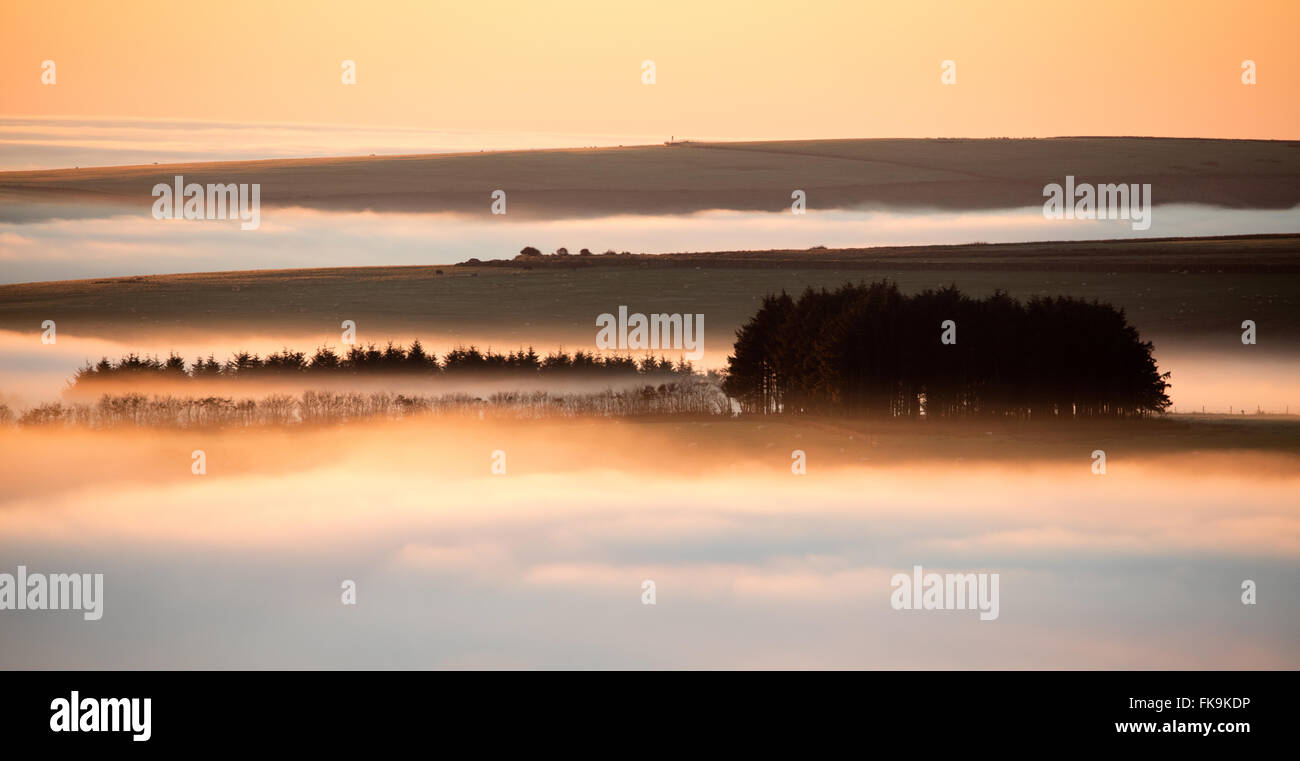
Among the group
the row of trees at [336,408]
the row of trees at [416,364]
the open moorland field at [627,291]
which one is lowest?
the row of trees at [336,408]

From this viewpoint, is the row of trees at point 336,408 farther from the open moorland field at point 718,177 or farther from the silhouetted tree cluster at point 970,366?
the open moorland field at point 718,177

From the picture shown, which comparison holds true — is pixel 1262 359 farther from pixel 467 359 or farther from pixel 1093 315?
pixel 467 359

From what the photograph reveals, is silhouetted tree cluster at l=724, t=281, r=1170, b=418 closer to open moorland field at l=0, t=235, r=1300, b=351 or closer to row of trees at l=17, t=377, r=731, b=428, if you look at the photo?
row of trees at l=17, t=377, r=731, b=428

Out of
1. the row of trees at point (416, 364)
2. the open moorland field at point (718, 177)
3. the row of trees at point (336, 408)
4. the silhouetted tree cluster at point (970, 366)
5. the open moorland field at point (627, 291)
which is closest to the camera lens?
the row of trees at point (336, 408)

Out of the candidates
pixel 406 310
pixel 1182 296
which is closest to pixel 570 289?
pixel 406 310

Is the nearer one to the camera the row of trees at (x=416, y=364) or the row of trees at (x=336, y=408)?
the row of trees at (x=336, y=408)

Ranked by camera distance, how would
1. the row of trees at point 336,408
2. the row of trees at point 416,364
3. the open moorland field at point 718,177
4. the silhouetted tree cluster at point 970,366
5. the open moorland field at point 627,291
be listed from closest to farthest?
the row of trees at point 336,408, the silhouetted tree cluster at point 970,366, the row of trees at point 416,364, the open moorland field at point 627,291, the open moorland field at point 718,177

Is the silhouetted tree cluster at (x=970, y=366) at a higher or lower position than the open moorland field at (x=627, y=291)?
lower

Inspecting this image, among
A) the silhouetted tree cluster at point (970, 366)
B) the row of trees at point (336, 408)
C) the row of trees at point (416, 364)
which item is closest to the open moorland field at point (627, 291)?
the row of trees at point (416, 364)
